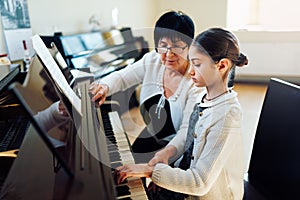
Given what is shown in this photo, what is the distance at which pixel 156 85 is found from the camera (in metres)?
1.58

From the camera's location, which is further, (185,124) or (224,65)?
(185,124)

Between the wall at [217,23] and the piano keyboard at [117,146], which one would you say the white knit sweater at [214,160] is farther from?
the wall at [217,23]

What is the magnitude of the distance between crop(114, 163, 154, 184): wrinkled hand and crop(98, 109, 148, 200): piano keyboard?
30 millimetres

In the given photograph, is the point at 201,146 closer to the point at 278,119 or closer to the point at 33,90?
the point at 278,119

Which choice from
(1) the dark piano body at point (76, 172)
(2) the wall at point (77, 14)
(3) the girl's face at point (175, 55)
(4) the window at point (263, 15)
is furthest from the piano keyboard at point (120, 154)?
(4) the window at point (263, 15)

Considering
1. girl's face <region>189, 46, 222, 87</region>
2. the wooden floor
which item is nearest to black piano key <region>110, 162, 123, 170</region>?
girl's face <region>189, 46, 222, 87</region>

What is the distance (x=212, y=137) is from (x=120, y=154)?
1.33ft

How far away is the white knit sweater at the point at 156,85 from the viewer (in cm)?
135

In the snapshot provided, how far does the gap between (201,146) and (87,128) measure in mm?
414

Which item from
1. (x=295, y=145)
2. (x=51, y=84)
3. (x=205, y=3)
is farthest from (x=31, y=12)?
(x=205, y=3)

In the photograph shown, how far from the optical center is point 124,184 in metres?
1.00

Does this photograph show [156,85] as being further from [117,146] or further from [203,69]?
[203,69]

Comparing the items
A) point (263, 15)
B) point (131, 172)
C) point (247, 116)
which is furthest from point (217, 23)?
point (131, 172)

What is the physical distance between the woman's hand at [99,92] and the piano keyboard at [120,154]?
109 mm
